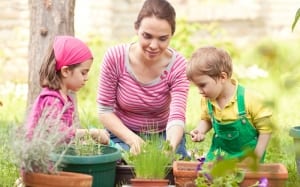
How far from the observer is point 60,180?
2.54m

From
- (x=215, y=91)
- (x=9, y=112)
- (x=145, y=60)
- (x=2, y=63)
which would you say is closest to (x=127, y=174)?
(x=215, y=91)

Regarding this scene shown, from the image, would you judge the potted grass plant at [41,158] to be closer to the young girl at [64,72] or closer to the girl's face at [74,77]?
the young girl at [64,72]

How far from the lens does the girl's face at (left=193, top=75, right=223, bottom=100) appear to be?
3.23 m

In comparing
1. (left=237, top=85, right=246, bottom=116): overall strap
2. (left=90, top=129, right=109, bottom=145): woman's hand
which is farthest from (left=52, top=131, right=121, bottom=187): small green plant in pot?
(left=237, top=85, right=246, bottom=116): overall strap

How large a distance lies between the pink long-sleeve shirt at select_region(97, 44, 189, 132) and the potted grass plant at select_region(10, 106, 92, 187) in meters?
1.11

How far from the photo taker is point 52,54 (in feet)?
10.8

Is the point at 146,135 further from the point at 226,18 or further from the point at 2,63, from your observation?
the point at 226,18

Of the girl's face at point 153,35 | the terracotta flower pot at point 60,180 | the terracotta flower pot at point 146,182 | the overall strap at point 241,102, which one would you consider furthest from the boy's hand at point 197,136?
the terracotta flower pot at point 60,180

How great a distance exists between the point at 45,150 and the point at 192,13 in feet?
32.7

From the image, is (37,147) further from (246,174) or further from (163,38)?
(163,38)

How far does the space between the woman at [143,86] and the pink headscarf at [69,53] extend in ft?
1.28

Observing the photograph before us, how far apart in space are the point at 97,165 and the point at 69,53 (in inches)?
27.6

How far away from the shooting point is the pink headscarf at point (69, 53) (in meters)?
3.25

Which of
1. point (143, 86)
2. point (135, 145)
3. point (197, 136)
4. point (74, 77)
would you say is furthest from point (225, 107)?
point (74, 77)
